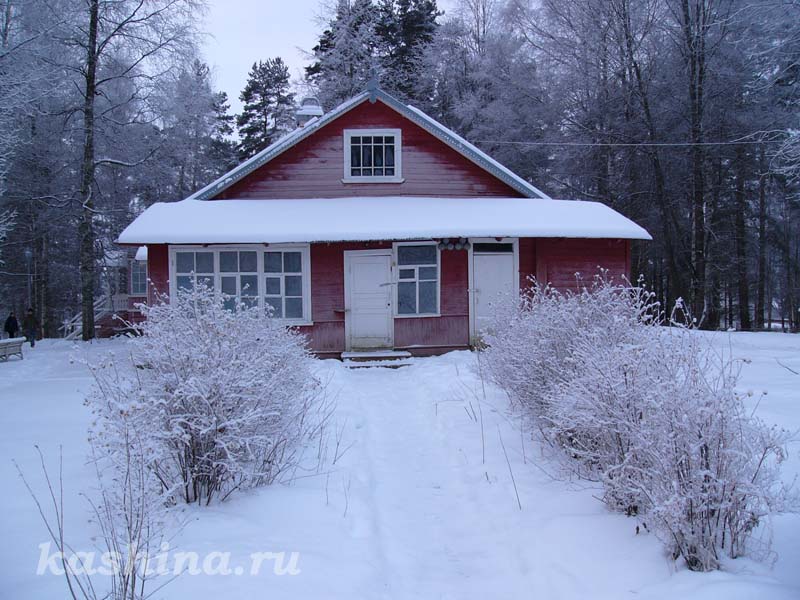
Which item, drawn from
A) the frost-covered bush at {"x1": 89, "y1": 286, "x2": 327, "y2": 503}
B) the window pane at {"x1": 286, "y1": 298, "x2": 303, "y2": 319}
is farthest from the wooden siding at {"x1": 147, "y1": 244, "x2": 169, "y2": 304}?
the frost-covered bush at {"x1": 89, "y1": 286, "x2": 327, "y2": 503}

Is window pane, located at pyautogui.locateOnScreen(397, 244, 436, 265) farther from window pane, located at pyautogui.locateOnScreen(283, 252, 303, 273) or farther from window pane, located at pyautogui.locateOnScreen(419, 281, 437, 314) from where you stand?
window pane, located at pyautogui.locateOnScreen(283, 252, 303, 273)

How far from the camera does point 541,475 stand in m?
5.55

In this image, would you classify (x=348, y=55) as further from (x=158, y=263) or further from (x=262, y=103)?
(x=158, y=263)

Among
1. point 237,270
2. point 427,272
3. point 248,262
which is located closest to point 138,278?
point 237,270

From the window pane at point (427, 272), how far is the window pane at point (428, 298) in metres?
0.15

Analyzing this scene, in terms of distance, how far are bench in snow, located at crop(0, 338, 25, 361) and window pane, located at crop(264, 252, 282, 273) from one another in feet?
26.3

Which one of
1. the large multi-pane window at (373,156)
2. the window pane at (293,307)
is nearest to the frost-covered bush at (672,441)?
the window pane at (293,307)

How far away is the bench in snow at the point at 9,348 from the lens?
51.7 feet

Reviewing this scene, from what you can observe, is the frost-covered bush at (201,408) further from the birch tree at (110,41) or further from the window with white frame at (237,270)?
the birch tree at (110,41)

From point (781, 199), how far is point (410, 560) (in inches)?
1044

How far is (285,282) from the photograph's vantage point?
14062 millimetres

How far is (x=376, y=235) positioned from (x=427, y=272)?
79.1 inches

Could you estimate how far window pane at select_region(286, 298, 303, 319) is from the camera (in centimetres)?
1408

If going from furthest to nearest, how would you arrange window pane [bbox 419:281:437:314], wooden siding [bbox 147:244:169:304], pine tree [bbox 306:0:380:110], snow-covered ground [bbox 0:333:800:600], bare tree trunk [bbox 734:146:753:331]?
pine tree [bbox 306:0:380:110] → bare tree trunk [bbox 734:146:753:331] → window pane [bbox 419:281:437:314] → wooden siding [bbox 147:244:169:304] → snow-covered ground [bbox 0:333:800:600]
